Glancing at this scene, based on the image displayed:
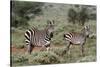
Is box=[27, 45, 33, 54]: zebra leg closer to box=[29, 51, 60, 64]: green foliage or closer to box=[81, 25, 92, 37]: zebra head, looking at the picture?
box=[29, 51, 60, 64]: green foliage

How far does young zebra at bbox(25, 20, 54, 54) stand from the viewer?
184cm

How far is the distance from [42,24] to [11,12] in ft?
1.08

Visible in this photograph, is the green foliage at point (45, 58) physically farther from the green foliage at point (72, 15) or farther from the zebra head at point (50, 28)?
the green foliage at point (72, 15)

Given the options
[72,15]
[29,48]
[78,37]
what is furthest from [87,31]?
[29,48]

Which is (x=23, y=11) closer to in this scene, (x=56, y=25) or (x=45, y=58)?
(x=56, y=25)

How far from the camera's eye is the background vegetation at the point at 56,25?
1.80 m

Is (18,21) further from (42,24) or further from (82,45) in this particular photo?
(82,45)

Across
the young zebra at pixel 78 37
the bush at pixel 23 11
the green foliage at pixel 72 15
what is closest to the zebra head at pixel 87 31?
the young zebra at pixel 78 37

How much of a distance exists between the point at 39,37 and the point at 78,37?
17.0 inches

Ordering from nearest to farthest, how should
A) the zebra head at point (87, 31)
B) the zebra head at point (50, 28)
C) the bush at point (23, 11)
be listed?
the bush at point (23, 11) → the zebra head at point (50, 28) → the zebra head at point (87, 31)

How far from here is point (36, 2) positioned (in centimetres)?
187

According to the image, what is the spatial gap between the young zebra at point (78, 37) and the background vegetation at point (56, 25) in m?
0.04

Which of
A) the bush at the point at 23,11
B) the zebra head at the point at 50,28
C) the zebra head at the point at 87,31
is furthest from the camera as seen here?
the zebra head at the point at 87,31

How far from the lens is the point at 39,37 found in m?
1.88
